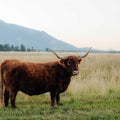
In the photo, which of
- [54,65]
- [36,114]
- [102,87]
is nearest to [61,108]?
[36,114]

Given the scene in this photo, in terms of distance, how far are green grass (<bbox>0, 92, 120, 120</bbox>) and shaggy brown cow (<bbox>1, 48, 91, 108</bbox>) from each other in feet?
1.43

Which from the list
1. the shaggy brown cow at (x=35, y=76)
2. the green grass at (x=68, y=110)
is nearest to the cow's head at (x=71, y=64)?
the shaggy brown cow at (x=35, y=76)

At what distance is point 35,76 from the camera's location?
575 cm

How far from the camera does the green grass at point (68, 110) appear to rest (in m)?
5.00

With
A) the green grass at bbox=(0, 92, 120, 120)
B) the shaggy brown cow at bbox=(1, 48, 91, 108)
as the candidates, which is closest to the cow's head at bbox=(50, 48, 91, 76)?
the shaggy brown cow at bbox=(1, 48, 91, 108)

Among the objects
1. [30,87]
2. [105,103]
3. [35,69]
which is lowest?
[105,103]

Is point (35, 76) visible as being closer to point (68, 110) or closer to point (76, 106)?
point (68, 110)

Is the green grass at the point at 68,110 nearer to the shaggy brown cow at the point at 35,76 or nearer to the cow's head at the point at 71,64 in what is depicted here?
the shaggy brown cow at the point at 35,76

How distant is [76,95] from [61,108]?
176 centimetres

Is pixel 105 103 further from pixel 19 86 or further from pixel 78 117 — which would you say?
pixel 19 86

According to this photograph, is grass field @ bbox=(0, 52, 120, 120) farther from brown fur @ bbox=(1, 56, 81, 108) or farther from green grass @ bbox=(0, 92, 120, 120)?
brown fur @ bbox=(1, 56, 81, 108)

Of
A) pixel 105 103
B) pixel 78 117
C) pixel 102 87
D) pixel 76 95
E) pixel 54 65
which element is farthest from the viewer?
pixel 102 87

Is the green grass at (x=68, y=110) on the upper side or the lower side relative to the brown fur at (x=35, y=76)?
lower

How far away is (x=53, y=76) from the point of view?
19.3 ft
